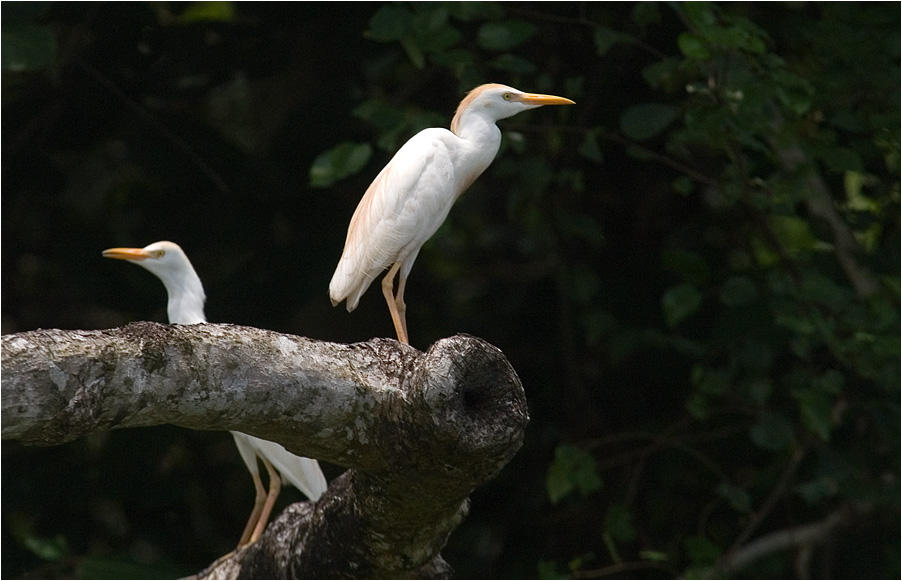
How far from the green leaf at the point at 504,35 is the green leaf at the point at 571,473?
127 centimetres

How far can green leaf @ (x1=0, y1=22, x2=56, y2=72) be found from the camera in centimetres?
291

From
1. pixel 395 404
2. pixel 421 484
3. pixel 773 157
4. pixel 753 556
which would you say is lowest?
pixel 753 556

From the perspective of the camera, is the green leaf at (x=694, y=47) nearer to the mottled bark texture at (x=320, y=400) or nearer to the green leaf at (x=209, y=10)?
the mottled bark texture at (x=320, y=400)

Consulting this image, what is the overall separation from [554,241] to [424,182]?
2257mm

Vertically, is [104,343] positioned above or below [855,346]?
above

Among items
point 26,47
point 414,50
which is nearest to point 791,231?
point 414,50

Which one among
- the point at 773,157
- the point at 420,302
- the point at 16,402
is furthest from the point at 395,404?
the point at 420,302

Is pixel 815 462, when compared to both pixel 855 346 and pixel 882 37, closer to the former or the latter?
pixel 855 346

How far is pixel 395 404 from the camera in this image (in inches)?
68.8

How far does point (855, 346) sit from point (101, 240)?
2.64 meters

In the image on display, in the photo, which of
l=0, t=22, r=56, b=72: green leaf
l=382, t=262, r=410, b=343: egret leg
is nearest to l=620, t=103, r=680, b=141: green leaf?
l=382, t=262, r=410, b=343: egret leg

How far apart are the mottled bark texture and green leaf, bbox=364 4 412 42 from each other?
1389 millimetres

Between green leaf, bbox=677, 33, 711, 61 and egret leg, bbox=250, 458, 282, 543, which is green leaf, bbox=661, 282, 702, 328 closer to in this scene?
green leaf, bbox=677, 33, 711, 61

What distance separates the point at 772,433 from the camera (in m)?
3.34
